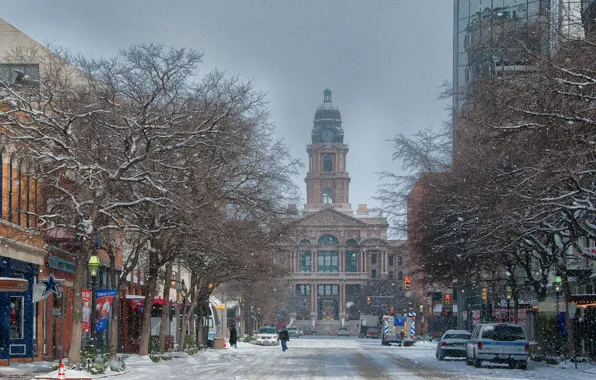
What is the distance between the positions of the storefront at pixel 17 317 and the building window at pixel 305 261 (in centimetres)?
14683

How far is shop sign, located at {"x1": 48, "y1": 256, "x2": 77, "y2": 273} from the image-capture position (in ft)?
140

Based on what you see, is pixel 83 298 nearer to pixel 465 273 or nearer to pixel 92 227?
pixel 92 227

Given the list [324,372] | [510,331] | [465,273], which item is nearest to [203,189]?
[324,372]

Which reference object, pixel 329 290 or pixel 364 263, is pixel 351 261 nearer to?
pixel 364 263

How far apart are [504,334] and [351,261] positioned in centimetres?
14954

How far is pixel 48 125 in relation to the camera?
30.7 m

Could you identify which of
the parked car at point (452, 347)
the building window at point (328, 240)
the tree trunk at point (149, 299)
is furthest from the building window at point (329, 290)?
the tree trunk at point (149, 299)

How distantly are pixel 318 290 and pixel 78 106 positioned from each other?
154 metres

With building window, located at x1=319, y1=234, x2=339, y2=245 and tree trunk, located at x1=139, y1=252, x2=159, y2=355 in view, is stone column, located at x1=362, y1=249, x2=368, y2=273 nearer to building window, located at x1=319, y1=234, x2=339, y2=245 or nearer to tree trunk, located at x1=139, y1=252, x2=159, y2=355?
building window, located at x1=319, y1=234, x2=339, y2=245

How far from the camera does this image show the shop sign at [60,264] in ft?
140

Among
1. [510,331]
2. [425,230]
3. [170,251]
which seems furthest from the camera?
[425,230]

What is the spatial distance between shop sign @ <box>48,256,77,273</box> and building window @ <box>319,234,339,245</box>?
140 metres

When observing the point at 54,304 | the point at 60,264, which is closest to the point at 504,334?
the point at 60,264

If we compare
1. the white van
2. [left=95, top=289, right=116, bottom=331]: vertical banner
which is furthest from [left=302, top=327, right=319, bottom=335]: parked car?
[left=95, top=289, right=116, bottom=331]: vertical banner
